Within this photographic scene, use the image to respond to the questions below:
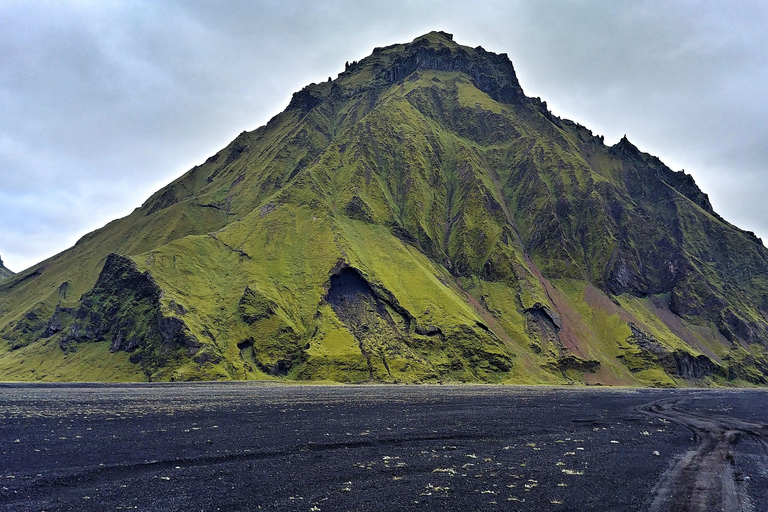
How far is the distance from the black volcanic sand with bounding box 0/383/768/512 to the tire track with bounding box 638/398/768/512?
0.14 meters

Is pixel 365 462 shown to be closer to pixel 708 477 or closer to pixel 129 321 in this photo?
pixel 708 477

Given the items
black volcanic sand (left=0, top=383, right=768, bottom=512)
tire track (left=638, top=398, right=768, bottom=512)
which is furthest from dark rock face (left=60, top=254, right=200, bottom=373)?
tire track (left=638, top=398, right=768, bottom=512)

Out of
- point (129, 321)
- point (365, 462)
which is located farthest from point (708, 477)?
point (129, 321)

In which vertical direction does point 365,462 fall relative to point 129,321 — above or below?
below

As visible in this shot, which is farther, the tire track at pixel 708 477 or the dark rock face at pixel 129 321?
the dark rock face at pixel 129 321

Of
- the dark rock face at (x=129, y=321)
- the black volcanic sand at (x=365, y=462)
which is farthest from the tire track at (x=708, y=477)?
the dark rock face at (x=129, y=321)

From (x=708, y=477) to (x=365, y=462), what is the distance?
2296 centimetres

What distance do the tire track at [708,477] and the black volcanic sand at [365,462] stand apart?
0.14m

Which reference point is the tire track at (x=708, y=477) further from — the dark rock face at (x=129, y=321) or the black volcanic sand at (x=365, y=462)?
the dark rock face at (x=129, y=321)

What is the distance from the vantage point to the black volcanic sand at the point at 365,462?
25672mm

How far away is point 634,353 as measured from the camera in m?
189

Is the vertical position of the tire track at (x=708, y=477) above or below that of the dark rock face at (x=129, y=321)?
below

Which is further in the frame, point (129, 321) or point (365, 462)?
point (129, 321)

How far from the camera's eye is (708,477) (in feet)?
108
